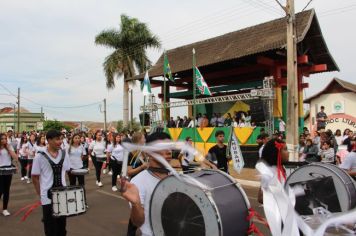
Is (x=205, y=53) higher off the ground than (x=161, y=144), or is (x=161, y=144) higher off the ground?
(x=205, y=53)

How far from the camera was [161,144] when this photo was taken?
9.75 feet

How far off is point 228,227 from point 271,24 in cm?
1835

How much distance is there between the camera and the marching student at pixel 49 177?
5.09 meters

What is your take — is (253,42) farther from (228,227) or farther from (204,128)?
(228,227)

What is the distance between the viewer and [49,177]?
5.21m

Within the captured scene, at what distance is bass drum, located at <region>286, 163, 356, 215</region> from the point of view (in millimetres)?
3537

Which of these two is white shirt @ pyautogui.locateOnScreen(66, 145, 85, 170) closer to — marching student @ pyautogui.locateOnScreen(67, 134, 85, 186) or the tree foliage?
marching student @ pyautogui.locateOnScreen(67, 134, 85, 186)

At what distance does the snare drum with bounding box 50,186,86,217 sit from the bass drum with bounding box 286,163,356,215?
2.68m

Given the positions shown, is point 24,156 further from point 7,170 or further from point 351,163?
point 351,163

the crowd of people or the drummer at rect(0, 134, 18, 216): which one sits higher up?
the crowd of people

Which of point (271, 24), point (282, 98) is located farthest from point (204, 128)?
point (271, 24)

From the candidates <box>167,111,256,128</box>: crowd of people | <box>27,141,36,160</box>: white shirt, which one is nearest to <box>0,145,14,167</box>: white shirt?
<box>27,141,36,160</box>: white shirt

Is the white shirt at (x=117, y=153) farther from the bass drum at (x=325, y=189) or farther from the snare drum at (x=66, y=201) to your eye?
the bass drum at (x=325, y=189)

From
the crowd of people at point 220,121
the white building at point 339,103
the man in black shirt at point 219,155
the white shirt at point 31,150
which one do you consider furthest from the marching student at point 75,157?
the white building at point 339,103
